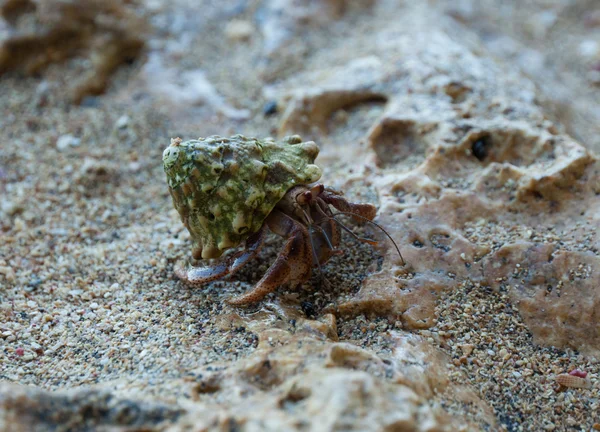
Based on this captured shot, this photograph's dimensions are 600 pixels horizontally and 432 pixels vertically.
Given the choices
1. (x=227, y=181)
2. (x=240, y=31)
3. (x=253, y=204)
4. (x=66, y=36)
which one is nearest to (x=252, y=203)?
(x=253, y=204)

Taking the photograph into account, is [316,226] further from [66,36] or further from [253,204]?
[66,36]

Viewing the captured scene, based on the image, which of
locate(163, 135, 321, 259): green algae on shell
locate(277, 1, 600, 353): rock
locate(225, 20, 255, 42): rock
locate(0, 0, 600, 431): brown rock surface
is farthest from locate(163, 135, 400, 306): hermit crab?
locate(225, 20, 255, 42): rock

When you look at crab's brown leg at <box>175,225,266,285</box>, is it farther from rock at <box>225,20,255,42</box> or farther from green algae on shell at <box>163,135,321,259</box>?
rock at <box>225,20,255,42</box>

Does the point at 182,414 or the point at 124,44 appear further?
the point at 124,44

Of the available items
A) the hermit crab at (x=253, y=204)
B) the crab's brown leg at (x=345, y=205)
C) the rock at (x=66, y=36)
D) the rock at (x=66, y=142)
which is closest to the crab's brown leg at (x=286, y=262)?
the hermit crab at (x=253, y=204)

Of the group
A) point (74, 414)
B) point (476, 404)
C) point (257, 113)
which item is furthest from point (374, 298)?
point (257, 113)

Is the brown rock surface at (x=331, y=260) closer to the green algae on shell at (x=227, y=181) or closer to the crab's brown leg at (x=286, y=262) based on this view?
the crab's brown leg at (x=286, y=262)

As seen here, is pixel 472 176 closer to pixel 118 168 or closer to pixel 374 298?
pixel 374 298
